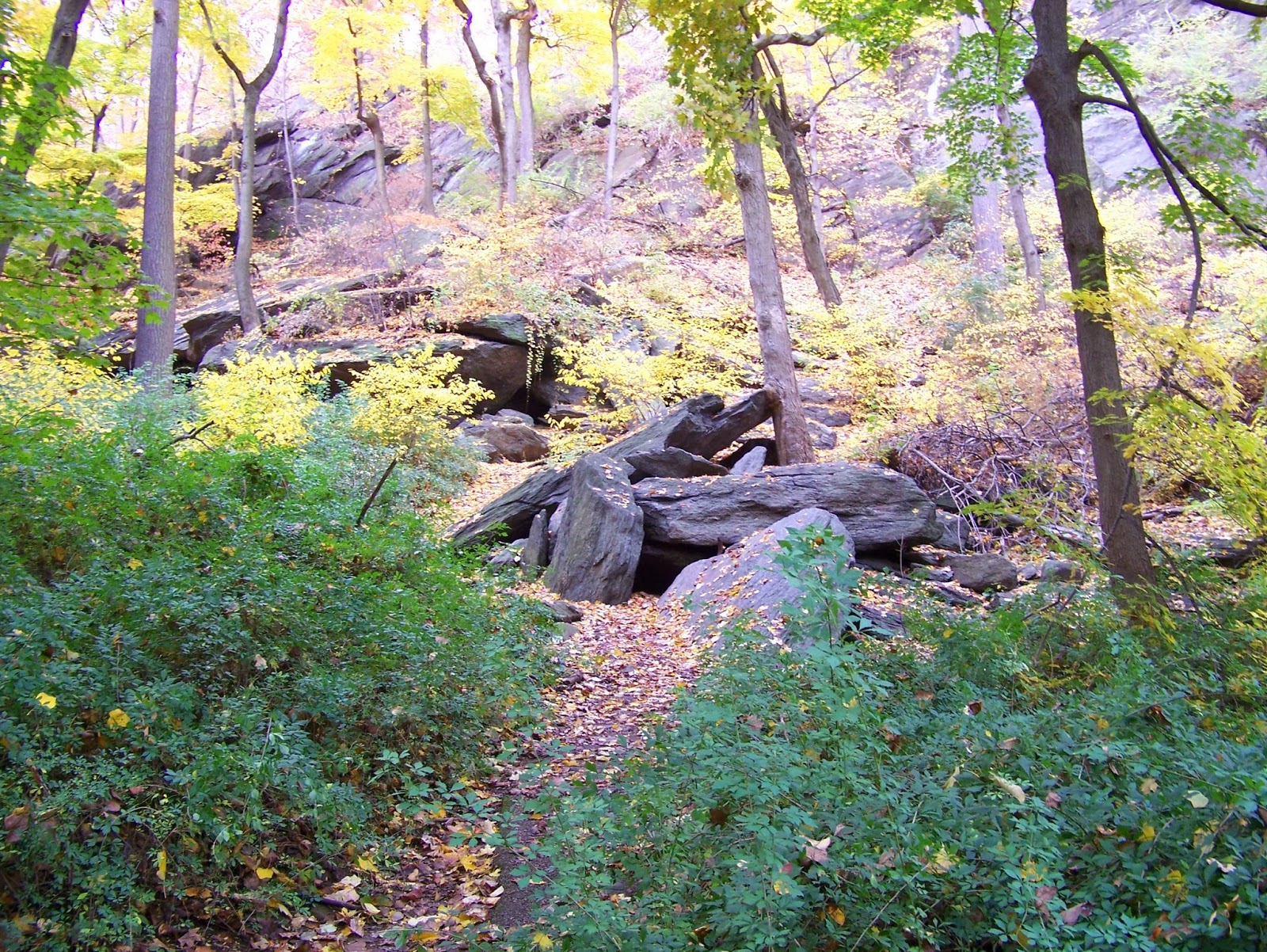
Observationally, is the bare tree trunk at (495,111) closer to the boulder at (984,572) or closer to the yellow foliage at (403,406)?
the yellow foliage at (403,406)

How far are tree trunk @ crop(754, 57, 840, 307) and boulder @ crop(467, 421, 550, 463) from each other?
641 centimetres

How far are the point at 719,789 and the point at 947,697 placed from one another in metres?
1.92

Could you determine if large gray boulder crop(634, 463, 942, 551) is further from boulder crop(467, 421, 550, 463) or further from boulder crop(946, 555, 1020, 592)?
boulder crop(467, 421, 550, 463)

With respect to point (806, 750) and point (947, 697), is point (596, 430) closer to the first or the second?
point (947, 697)

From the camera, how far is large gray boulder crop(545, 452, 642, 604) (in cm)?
857

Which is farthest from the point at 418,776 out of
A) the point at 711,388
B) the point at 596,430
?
the point at 711,388

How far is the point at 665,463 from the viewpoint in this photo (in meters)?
9.98

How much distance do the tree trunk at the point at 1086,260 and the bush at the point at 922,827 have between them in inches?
68.9

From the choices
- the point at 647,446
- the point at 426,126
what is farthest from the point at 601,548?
the point at 426,126

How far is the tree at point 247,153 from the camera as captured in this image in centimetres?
1698

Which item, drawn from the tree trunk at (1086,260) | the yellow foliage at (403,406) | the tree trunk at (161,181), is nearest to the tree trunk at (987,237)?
the yellow foliage at (403,406)

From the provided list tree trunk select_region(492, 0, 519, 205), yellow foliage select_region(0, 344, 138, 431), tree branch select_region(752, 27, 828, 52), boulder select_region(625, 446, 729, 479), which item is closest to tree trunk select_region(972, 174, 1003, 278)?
tree branch select_region(752, 27, 828, 52)

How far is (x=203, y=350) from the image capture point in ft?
61.5

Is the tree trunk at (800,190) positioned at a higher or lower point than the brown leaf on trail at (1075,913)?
higher
